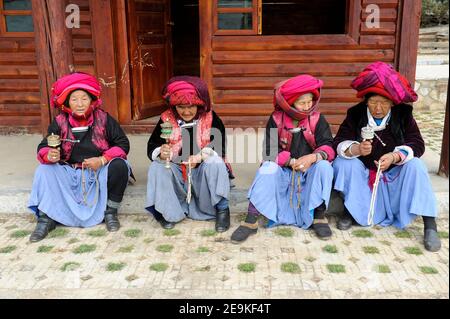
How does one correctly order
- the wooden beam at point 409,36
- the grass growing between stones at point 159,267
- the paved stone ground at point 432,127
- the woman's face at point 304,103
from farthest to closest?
the paved stone ground at point 432,127
the wooden beam at point 409,36
the woman's face at point 304,103
the grass growing between stones at point 159,267

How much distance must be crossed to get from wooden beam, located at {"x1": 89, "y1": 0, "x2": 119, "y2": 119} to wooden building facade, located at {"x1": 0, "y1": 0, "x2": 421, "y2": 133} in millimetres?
12

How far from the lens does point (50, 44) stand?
3.82m

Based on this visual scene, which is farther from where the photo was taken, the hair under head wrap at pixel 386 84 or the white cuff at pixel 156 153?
the white cuff at pixel 156 153

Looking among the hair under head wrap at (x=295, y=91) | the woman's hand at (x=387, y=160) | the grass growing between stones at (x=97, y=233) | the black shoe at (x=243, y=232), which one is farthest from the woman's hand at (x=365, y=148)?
the grass growing between stones at (x=97, y=233)

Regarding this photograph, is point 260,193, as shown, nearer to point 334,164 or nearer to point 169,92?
point 334,164

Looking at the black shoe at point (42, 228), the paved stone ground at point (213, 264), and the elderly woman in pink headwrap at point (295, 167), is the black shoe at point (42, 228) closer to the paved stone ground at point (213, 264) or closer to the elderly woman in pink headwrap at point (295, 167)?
the paved stone ground at point (213, 264)

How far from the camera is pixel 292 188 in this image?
363 cm

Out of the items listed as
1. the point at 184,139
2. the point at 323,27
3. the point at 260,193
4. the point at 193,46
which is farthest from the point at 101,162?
the point at 323,27

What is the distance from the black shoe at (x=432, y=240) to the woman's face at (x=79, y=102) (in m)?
2.67

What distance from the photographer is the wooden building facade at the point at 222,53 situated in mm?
5484

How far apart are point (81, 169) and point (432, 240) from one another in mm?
2664

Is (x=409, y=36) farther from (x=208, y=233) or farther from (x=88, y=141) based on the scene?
(x=88, y=141)

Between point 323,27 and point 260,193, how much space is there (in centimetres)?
731

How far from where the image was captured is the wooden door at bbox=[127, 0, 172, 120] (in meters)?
5.91
